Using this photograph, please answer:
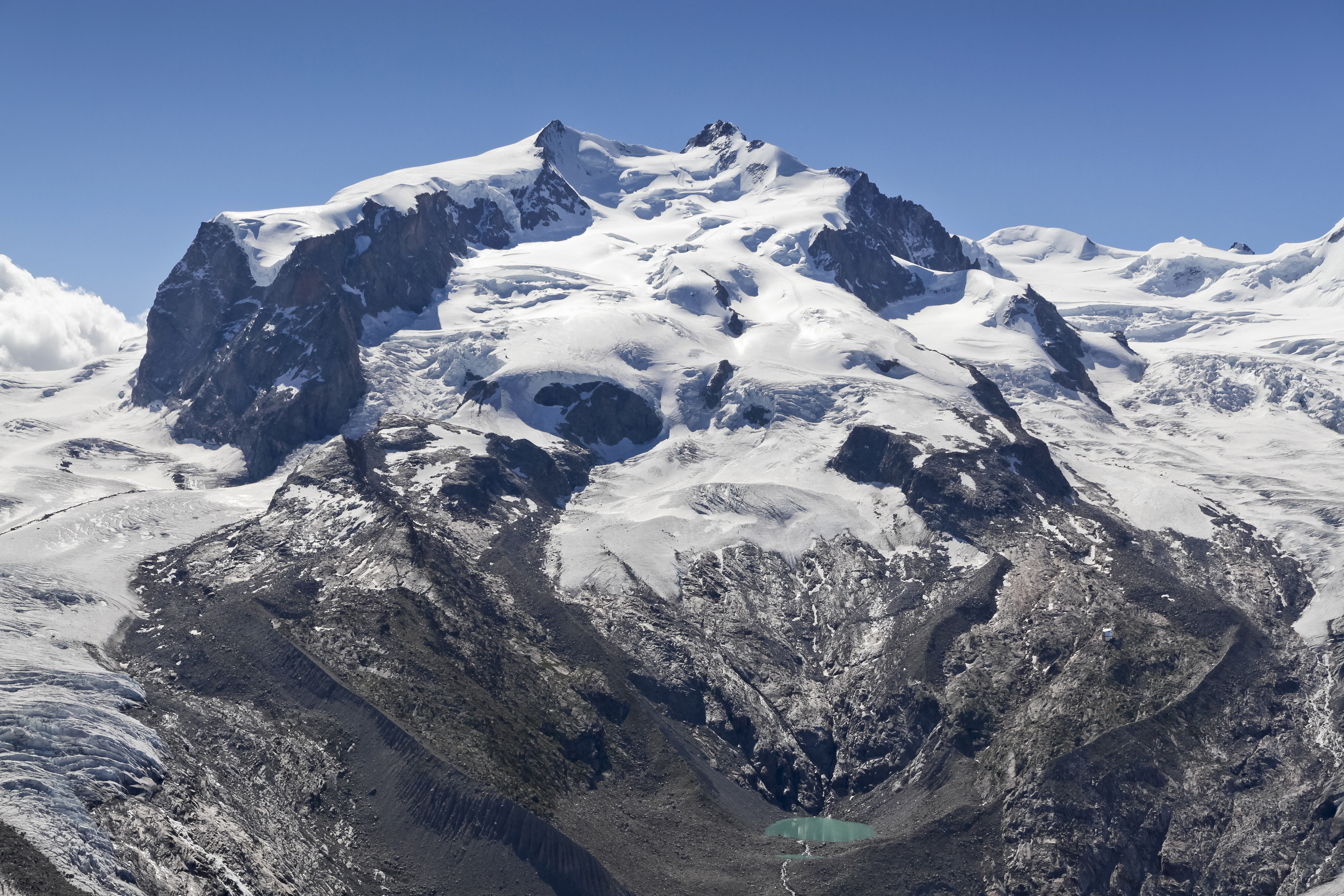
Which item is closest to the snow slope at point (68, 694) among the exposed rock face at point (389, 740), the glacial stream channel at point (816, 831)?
the exposed rock face at point (389, 740)

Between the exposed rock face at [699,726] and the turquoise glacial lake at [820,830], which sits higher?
the exposed rock face at [699,726]

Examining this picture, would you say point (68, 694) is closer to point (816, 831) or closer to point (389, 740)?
point (389, 740)

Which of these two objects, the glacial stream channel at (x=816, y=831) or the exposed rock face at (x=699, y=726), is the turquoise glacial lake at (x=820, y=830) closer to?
the glacial stream channel at (x=816, y=831)

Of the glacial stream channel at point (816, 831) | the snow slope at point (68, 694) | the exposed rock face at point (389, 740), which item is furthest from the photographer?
the glacial stream channel at point (816, 831)

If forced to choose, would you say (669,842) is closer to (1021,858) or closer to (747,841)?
(747,841)

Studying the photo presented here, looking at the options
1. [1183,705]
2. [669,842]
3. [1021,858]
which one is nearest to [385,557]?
[669,842]

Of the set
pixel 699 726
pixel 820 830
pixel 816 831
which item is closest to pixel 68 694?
pixel 699 726

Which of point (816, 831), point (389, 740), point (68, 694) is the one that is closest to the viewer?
point (68, 694)

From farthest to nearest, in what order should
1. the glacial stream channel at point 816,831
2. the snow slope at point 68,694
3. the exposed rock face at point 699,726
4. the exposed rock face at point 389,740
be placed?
the glacial stream channel at point 816,831 → the exposed rock face at point 699,726 → the exposed rock face at point 389,740 → the snow slope at point 68,694
